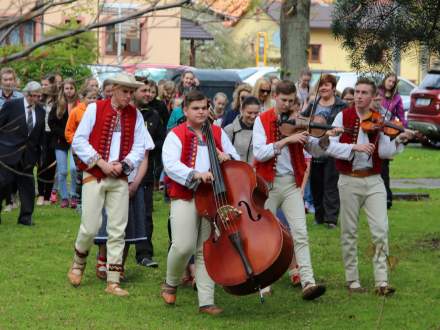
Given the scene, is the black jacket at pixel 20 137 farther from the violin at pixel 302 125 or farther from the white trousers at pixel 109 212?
the violin at pixel 302 125

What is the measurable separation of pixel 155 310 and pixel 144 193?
2.29 meters

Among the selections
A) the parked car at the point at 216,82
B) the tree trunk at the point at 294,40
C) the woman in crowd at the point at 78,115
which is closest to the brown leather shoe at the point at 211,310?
the woman in crowd at the point at 78,115

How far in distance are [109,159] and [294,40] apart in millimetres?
9009

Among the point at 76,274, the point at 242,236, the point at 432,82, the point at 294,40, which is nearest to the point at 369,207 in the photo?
the point at 242,236

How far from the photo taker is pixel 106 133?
9.85 meters

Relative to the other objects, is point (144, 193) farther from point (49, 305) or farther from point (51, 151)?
point (51, 151)

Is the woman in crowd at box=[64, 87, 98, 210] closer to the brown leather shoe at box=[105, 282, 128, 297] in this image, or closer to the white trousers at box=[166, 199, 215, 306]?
the brown leather shoe at box=[105, 282, 128, 297]

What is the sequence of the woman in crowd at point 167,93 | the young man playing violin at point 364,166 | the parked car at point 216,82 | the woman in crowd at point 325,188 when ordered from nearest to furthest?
1. the young man playing violin at point 364,166
2. the woman in crowd at point 325,188
3. the woman in crowd at point 167,93
4. the parked car at point 216,82

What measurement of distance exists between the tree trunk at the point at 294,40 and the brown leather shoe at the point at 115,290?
894 centimetres

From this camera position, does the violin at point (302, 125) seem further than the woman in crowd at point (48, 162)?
No

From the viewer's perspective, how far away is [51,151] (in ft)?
53.2

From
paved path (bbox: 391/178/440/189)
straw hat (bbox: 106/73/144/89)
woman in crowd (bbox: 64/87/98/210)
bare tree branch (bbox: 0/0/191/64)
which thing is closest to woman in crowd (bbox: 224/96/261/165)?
straw hat (bbox: 106/73/144/89)

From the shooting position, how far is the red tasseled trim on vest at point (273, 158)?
32.4 feet

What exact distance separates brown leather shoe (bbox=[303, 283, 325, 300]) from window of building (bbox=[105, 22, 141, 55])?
382cm
